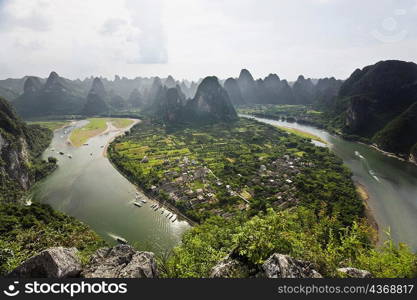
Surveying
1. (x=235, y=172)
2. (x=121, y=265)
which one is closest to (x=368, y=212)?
(x=235, y=172)

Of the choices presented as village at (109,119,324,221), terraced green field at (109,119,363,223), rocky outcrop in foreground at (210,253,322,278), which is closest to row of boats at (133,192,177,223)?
village at (109,119,324,221)

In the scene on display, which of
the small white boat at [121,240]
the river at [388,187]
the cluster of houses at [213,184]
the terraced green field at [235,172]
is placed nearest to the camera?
the small white boat at [121,240]

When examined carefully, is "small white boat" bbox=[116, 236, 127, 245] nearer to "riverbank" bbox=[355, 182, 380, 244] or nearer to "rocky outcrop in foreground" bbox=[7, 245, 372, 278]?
"rocky outcrop in foreground" bbox=[7, 245, 372, 278]

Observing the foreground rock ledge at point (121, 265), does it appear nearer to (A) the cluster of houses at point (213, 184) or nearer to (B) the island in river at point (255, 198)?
(B) the island in river at point (255, 198)

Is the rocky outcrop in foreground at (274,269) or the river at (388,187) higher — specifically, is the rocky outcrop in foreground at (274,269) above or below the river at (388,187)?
above

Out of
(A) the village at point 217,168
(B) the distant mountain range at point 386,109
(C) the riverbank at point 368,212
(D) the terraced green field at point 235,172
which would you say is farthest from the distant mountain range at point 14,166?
(B) the distant mountain range at point 386,109

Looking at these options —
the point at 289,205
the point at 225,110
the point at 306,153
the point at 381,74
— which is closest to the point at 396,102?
the point at 381,74

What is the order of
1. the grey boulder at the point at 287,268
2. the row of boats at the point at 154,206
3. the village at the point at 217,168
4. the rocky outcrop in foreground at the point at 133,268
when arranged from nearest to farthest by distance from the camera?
the grey boulder at the point at 287,268 < the rocky outcrop in foreground at the point at 133,268 < the row of boats at the point at 154,206 < the village at the point at 217,168

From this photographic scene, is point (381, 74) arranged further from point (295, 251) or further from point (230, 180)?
point (295, 251)
